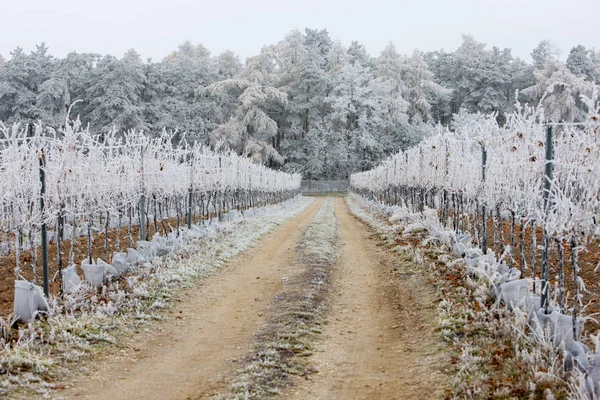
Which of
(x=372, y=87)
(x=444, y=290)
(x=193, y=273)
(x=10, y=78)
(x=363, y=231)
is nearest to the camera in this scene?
(x=444, y=290)

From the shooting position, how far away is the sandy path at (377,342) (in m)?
4.95

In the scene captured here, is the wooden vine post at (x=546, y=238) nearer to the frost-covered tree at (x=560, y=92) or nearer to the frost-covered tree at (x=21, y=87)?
the frost-covered tree at (x=560, y=92)

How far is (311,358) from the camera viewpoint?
226 inches

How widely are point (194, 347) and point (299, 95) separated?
168ft

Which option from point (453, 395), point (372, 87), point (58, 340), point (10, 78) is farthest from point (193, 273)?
point (372, 87)

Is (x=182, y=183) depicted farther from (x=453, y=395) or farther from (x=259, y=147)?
(x=259, y=147)

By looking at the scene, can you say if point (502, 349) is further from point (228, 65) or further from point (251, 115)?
point (228, 65)

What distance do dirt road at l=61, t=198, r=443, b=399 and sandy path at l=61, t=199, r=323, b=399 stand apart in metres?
0.01

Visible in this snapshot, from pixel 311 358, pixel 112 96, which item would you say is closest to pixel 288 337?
pixel 311 358

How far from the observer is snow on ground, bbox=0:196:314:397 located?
5.14 m

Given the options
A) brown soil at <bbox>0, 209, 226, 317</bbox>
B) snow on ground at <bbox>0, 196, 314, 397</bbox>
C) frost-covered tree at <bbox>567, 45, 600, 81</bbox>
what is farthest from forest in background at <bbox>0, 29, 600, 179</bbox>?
snow on ground at <bbox>0, 196, 314, 397</bbox>

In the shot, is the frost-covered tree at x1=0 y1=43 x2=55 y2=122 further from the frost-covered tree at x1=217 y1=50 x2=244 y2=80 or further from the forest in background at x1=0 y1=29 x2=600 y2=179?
the frost-covered tree at x1=217 y1=50 x2=244 y2=80

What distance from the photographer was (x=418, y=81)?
56000mm

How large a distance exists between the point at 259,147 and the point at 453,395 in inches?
1785
